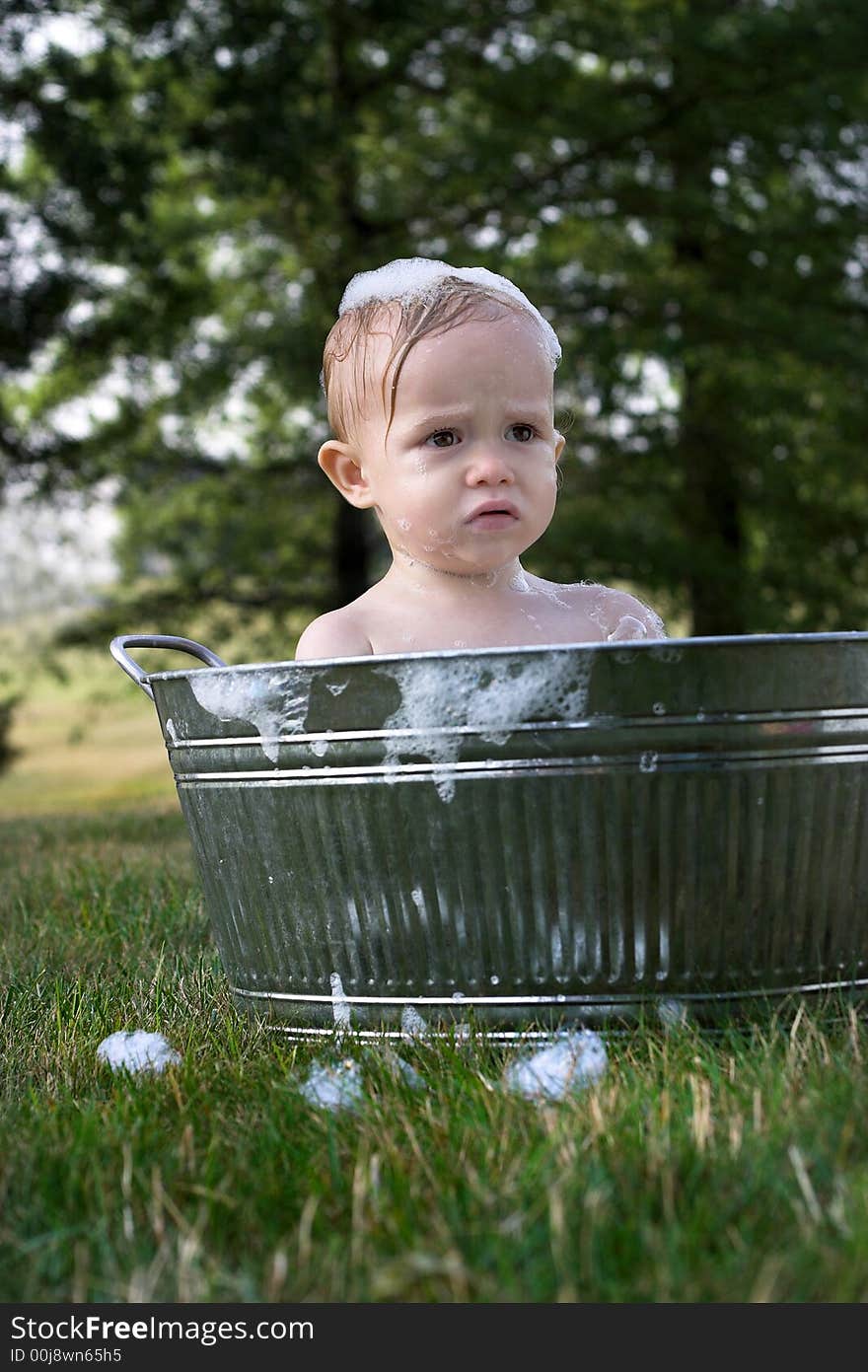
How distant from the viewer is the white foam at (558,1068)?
158 cm

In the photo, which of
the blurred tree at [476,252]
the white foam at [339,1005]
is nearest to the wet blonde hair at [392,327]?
the white foam at [339,1005]

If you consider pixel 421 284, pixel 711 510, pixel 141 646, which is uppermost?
pixel 711 510

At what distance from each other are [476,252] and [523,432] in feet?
24.1

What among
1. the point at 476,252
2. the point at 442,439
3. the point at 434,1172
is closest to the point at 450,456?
the point at 442,439

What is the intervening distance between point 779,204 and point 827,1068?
9193 millimetres

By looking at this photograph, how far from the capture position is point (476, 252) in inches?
361

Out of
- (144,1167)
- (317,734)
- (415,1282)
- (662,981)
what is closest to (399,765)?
(317,734)

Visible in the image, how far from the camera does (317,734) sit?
72.3 inches

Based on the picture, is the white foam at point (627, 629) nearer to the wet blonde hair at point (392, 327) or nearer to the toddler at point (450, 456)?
the toddler at point (450, 456)

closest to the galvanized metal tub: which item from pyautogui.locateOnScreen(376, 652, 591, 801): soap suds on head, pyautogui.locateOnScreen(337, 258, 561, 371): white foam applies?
pyautogui.locateOnScreen(376, 652, 591, 801): soap suds on head

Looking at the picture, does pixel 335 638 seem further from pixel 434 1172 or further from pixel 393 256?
pixel 393 256

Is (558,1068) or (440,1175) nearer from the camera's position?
(440,1175)

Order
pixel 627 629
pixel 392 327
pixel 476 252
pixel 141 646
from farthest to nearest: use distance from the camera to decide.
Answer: pixel 476 252 < pixel 627 629 < pixel 392 327 < pixel 141 646

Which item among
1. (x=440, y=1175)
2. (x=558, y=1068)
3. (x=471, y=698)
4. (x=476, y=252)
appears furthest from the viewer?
(x=476, y=252)
